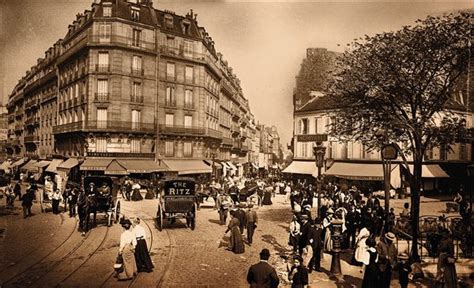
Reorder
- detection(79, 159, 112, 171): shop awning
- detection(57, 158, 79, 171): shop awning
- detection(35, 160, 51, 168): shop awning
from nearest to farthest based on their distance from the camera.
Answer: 1. detection(79, 159, 112, 171): shop awning
2. detection(57, 158, 79, 171): shop awning
3. detection(35, 160, 51, 168): shop awning

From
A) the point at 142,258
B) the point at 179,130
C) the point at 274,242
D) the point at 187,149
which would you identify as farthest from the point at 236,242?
the point at 187,149

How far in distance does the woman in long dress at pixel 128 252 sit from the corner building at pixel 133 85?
10.4 ft

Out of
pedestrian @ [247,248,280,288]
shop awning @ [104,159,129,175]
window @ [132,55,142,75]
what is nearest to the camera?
pedestrian @ [247,248,280,288]

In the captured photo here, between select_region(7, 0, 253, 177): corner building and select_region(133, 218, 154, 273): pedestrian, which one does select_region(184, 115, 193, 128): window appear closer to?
select_region(7, 0, 253, 177): corner building

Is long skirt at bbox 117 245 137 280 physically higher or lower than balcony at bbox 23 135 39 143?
lower

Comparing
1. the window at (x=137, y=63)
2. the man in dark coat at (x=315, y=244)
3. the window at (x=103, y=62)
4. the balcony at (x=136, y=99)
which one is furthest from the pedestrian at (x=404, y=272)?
the window at (x=103, y=62)

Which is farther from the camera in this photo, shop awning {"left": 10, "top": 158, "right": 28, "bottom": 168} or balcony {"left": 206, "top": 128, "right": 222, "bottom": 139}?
shop awning {"left": 10, "top": 158, "right": 28, "bottom": 168}

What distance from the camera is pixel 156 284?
7.68m

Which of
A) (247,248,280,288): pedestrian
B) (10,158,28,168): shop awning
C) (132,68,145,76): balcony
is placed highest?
(132,68,145,76): balcony

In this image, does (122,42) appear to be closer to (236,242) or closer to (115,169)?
(115,169)

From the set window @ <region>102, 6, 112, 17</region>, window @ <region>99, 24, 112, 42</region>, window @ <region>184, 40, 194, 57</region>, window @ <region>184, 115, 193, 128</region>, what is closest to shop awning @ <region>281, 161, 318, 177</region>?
window @ <region>184, 115, 193, 128</region>

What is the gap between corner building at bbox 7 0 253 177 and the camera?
523 inches

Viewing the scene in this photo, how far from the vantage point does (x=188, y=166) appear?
2120cm

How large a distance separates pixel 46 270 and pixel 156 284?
274 cm
